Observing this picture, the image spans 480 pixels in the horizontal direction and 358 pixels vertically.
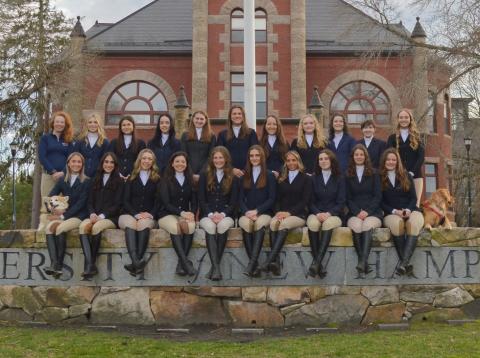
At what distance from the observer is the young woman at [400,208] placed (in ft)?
25.8

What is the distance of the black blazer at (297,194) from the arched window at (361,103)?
2153 cm

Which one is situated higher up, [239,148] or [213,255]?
[239,148]

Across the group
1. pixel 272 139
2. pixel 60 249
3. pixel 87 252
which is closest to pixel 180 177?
pixel 87 252

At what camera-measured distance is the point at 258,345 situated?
21.7 ft

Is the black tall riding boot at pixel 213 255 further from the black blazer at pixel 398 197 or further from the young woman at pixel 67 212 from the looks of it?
the black blazer at pixel 398 197

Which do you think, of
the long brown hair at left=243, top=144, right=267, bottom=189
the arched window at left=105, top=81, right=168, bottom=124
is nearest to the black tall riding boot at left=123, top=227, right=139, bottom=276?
the long brown hair at left=243, top=144, right=267, bottom=189

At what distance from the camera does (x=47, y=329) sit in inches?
302

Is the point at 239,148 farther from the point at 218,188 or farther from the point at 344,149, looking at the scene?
the point at 344,149

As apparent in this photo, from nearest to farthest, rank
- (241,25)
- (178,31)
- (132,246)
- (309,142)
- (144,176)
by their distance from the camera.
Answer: (132,246)
(144,176)
(309,142)
(241,25)
(178,31)

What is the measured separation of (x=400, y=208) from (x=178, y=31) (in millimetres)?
24444

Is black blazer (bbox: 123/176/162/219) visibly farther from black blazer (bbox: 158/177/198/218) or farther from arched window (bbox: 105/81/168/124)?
arched window (bbox: 105/81/168/124)

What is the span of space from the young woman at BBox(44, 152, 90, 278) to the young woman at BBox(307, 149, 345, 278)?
3144 millimetres

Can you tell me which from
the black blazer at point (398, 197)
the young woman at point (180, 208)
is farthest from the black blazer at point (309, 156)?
the young woman at point (180, 208)

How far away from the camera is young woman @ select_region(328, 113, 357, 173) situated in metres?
8.99
